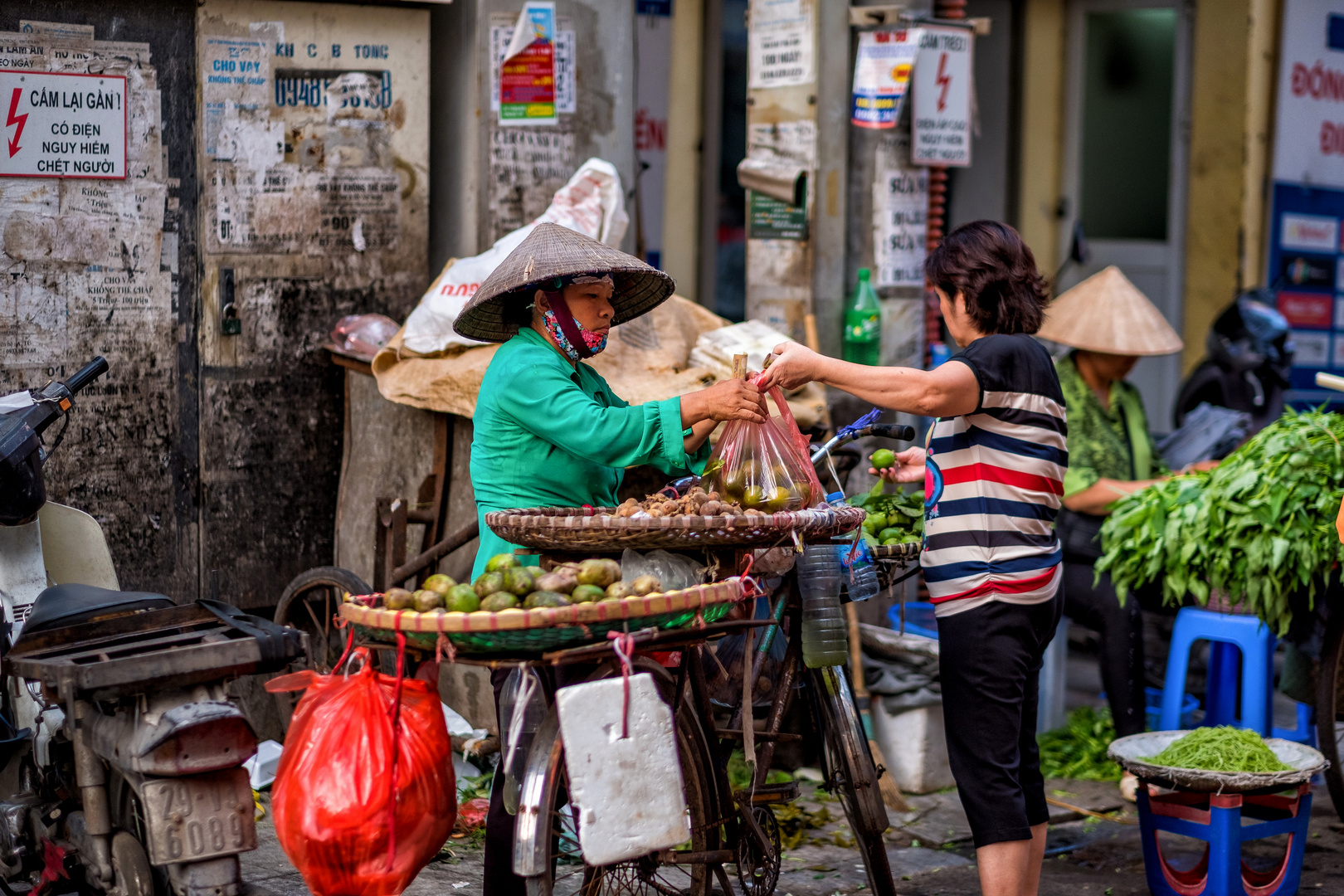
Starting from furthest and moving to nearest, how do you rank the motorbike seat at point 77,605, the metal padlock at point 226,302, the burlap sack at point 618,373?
the metal padlock at point 226,302 → the burlap sack at point 618,373 → the motorbike seat at point 77,605

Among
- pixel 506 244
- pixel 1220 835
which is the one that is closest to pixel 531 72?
pixel 506 244

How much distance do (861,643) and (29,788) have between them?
9.56 ft

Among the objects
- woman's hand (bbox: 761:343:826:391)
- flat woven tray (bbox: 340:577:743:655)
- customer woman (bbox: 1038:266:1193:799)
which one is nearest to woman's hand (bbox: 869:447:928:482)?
woman's hand (bbox: 761:343:826:391)

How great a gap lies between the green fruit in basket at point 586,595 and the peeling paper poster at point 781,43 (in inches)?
124

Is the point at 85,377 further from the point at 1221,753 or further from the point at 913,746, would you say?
the point at 1221,753

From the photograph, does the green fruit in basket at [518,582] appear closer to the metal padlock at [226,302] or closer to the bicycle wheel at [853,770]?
the bicycle wheel at [853,770]

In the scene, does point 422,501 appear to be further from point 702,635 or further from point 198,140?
point 702,635

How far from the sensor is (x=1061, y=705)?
19.6 ft

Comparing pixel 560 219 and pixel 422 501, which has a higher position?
pixel 560 219

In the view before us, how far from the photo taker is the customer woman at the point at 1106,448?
17.9 ft

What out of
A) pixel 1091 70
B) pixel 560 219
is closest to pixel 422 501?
pixel 560 219

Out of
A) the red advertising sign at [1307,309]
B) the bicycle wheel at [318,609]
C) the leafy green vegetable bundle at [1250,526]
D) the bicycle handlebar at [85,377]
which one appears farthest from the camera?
the red advertising sign at [1307,309]

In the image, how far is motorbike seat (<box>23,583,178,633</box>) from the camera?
11.4 feet

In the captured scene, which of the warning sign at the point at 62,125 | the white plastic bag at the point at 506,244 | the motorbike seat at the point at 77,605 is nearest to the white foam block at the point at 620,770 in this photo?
the motorbike seat at the point at 77,605
